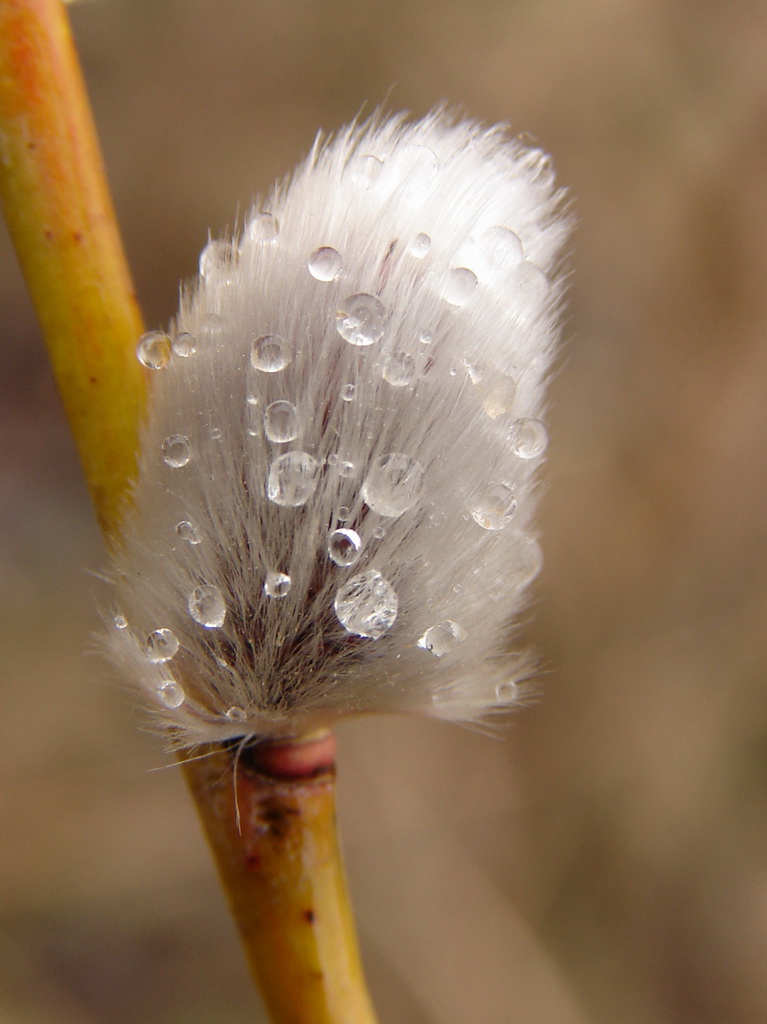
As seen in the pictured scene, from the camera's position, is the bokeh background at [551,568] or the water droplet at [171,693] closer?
the water droplet at [171,693]

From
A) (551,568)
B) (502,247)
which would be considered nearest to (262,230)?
(502,247)

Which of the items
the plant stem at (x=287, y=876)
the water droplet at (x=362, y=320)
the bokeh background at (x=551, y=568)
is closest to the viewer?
the water droplet at (x=362, y=320)

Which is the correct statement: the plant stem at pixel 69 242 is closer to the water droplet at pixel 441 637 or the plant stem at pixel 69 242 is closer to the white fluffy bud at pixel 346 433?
the white fluffy bud at pixel 346 433

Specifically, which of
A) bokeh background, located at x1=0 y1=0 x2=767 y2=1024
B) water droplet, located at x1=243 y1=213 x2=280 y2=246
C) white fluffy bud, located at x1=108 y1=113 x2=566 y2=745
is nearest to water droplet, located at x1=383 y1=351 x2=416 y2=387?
white fluffy bud, located at x1=108 y1=113 x2=566 y2=745

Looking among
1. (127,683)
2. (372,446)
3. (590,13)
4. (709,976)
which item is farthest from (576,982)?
(590,13)

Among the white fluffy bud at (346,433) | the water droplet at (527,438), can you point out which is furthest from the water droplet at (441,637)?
the water droplet at (527,438)

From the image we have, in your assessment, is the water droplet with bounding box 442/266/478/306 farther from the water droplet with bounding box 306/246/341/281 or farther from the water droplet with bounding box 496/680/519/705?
the water droplet with bounding box 496/680/519/705

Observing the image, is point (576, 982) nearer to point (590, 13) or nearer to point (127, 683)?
point (127, 683)
